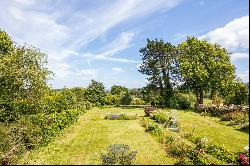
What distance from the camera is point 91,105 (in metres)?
61.1

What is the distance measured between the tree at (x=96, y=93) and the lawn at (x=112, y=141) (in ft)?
85.9

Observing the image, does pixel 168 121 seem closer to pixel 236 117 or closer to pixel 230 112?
pixel 236 117

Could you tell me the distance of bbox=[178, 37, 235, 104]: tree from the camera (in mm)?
52062

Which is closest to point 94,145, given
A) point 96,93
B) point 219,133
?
point 219,133

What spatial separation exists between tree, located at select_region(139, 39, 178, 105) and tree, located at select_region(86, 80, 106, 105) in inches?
376

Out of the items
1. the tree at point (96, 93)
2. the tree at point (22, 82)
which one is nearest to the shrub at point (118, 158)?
the tree at point (22, 82)

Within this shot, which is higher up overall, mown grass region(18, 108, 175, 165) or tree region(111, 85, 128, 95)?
tree region(111, 85, 128, 95)

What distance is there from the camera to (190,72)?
52.8 metres

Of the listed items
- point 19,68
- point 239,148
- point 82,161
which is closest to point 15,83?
point 19,68

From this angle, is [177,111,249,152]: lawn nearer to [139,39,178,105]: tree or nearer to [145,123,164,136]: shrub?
[145,123,164,136]: shrub

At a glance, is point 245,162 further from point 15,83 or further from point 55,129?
point 15,83

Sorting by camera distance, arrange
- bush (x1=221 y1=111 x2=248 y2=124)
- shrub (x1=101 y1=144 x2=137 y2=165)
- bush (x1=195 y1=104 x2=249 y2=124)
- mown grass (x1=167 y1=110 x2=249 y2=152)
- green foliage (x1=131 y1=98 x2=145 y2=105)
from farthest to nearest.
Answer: green foliage (x1=131 y1=98 x2=145 y2=105) → bush (x1=195 y1=104 x2=249 y2=124) → bush (x1=221 y1=111 x2=248 y2=124) → mown grass (x1=167 y1=110 x2=249 y2=152) → shrub (x1=101 y1=144 x2=137 y2=165)

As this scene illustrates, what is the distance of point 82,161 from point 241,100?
3872 cm

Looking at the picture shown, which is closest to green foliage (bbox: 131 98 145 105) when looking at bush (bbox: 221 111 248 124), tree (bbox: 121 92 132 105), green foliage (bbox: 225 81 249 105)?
tree (bbox: 121 92 132 105)
